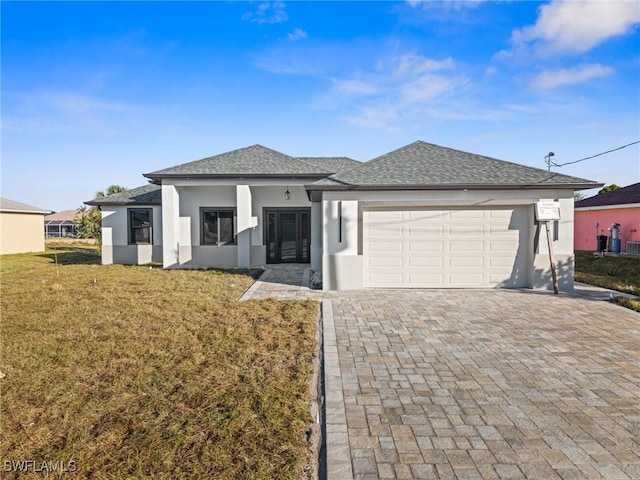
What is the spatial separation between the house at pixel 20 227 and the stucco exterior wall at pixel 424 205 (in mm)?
24547

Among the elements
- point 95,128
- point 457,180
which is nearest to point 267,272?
point 457,180

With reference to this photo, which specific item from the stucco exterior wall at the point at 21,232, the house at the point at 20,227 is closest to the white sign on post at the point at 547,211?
the house at the point at 20,227

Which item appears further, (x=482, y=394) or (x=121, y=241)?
(x=121, y=241)

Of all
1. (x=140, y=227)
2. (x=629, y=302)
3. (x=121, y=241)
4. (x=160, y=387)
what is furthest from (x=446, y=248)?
(x=121, y=241)

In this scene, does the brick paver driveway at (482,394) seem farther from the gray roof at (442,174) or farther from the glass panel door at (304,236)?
the glass panel door at (304,236)

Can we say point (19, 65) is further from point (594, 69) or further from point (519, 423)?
point (594, 69)

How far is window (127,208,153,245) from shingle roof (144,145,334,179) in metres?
4.18

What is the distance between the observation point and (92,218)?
90.1 feet

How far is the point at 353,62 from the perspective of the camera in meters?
12.8

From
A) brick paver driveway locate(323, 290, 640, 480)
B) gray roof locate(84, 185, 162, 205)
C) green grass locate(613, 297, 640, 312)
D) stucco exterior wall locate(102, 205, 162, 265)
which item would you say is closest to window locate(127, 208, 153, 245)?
stucco exterior wall locate(102, 205, 162, 265)

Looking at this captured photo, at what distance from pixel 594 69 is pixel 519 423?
45.8 ft

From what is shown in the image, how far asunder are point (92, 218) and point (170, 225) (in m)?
17.7

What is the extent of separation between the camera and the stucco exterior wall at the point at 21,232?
2301 cm

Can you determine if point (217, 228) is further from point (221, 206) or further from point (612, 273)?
point (612, 273)
